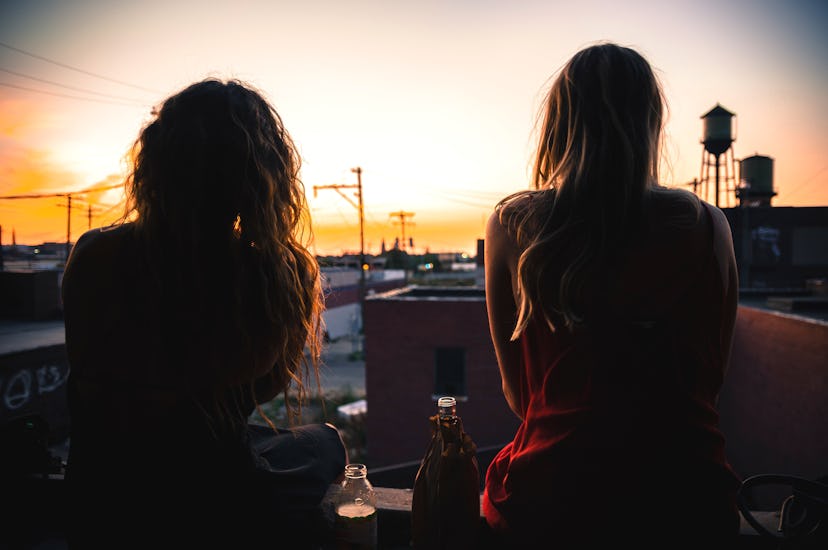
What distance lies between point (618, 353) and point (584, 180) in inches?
14.2

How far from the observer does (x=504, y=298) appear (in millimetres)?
1211

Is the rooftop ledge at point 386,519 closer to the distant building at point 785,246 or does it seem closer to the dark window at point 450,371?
the dark window at point 450,371

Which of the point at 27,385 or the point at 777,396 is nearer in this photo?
the point at 777,396

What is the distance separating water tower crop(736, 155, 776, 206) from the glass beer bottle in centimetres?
3214

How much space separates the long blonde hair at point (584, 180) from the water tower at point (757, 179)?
31.8m

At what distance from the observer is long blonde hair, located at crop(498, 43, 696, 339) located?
1.05 meters

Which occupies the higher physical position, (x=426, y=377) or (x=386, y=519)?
(x=386, y=519)

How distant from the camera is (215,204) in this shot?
1.25 m

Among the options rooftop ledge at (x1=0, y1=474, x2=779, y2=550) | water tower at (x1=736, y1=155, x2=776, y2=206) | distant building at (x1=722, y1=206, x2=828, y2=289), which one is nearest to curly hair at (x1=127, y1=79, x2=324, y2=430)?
rooftop ledge at (x1=0, y1=474, x2=779, y2=550)

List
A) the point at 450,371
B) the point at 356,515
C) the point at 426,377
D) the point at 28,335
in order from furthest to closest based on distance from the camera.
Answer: the point at 450,371
the point at 426,377
the point at 28,335
the point at 356,515

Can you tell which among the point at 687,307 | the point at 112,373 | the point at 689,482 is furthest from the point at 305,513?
the point at 687,307

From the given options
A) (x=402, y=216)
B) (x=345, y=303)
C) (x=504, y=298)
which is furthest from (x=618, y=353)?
(x=402, y=216)

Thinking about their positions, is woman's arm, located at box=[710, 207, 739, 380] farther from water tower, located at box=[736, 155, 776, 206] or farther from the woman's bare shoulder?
water tower, located at box=[736, 155, 776, 206]

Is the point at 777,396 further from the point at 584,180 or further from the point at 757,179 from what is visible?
the point at 757,179
